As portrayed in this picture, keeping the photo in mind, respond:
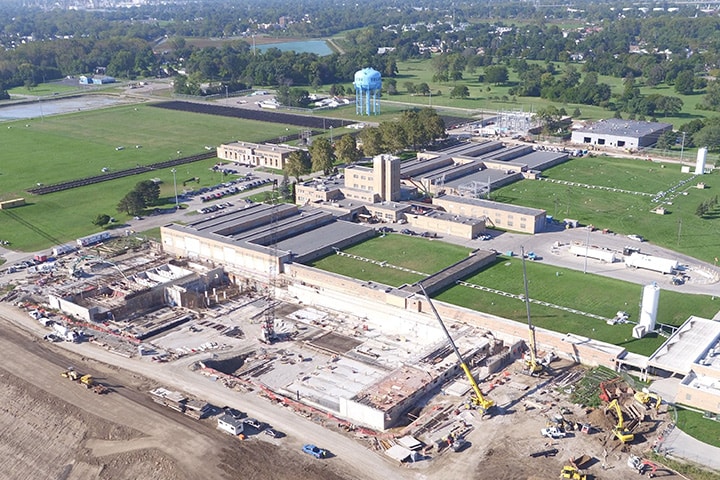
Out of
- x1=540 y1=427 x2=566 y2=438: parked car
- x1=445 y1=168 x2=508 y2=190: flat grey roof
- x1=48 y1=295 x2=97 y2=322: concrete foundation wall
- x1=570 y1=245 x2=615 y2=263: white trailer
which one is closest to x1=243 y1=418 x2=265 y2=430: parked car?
x1=540 y1=427 x2=566 y2=438: parked car

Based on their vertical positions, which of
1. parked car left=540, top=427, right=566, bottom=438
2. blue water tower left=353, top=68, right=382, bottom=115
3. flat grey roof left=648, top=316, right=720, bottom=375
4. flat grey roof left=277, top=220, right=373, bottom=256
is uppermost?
blue water tower left=353, top=68, right=382, bottom=115

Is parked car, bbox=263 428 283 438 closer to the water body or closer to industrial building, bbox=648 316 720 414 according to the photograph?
industrial building, bbox=648 316 720 414

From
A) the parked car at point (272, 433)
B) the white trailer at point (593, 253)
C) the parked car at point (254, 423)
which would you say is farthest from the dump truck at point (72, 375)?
the white trailer at point (593, 253)

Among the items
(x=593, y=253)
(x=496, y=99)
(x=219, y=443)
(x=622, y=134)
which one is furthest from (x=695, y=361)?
(x=496, y=99)

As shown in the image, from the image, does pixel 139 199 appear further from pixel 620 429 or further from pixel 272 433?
pixel 620 429

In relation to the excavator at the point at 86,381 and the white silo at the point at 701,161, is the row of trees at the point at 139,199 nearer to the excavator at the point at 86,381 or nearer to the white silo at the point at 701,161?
the excavator at the point at 86,381

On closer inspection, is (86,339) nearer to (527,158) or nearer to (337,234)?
(337,234)
